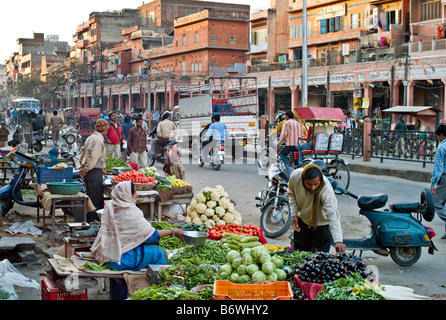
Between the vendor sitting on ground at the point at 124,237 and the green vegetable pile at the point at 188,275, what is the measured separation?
1.74 ft

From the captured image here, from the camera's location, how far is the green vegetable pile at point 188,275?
5125 mm

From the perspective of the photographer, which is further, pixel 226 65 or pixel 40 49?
pixel 40 49

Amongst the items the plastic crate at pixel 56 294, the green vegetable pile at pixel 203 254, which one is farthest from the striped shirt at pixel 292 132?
the plastic crate at pixel 56 294

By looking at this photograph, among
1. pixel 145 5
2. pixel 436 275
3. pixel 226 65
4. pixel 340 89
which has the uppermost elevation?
pixel 145 5

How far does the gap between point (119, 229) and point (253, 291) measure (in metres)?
1.80

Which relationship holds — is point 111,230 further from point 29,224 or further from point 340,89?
point 340,89

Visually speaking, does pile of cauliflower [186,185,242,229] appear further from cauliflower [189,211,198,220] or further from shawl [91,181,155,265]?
shawl [91,181,155,265]

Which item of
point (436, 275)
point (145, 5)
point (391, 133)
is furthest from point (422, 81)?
point (145, 5)

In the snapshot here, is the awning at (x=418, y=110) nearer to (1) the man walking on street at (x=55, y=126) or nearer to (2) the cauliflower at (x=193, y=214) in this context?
(1) the man walking on street at (x=55, y=126)

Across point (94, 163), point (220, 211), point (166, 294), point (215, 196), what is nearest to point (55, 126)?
point (94, 163)

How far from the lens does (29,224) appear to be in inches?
383

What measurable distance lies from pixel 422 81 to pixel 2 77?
6565 inches

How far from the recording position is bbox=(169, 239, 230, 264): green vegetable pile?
594cm

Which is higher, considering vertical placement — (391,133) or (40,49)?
(40,49)
